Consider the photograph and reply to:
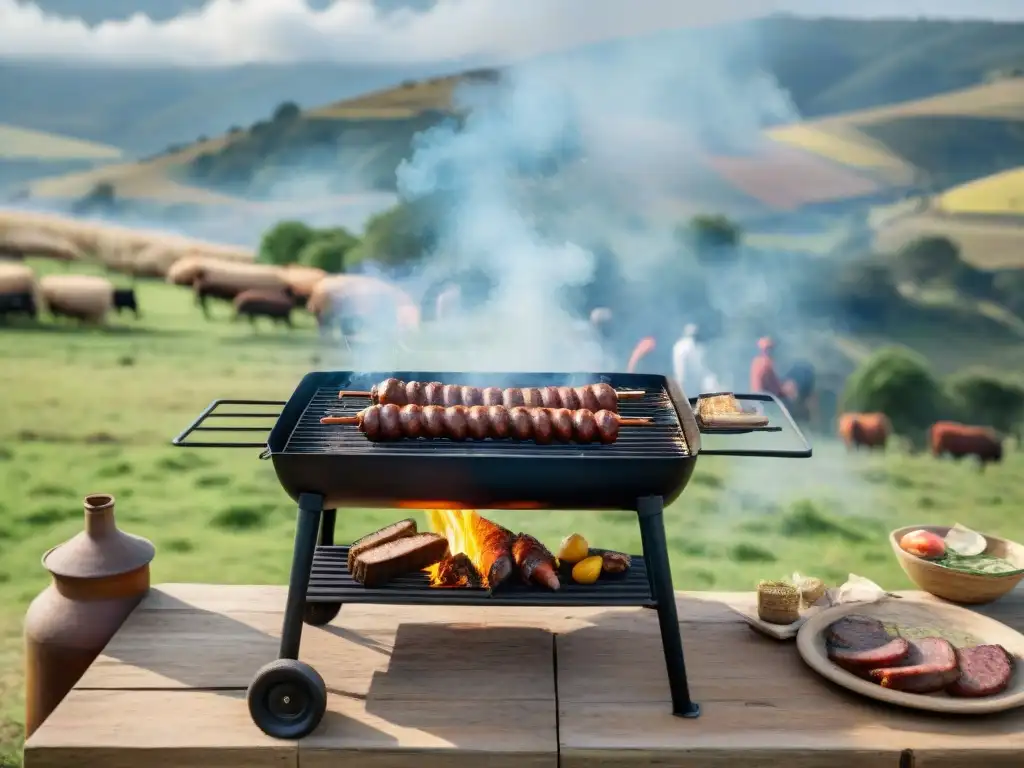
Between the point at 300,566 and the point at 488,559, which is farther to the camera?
the point at 488,559

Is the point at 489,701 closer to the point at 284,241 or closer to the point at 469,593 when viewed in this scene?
the point at 469,593

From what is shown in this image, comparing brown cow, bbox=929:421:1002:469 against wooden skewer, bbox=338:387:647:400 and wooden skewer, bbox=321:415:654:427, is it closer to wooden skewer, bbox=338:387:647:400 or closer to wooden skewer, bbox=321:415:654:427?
wooden skewer, bbox=338:387:647:400

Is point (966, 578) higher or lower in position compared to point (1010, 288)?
lower

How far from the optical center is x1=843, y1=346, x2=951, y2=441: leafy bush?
6496 millimetres

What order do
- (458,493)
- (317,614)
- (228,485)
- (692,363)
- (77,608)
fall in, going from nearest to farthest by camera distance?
(458,493) → (77,608) → (317,614) → (228,485) → (692,363)

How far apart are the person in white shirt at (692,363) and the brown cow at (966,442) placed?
58.3 inches

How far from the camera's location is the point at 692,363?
6.39 metres

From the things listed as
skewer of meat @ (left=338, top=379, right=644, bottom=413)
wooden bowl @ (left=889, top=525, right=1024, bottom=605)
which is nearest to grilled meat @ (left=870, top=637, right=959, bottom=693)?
wooden bowl @ (left=889, top=525, right=1024, bottom=605)

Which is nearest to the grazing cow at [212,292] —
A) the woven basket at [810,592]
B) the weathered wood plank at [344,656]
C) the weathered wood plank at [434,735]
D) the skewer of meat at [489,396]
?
the weathered wood plank at [344,656]

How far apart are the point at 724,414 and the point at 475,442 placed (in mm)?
834

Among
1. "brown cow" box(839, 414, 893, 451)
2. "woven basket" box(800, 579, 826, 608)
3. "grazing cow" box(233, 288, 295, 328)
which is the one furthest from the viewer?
"grazing cow" box(233, 288, 295, 328)

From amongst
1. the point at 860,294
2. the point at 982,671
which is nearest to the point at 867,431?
the point at 860,294

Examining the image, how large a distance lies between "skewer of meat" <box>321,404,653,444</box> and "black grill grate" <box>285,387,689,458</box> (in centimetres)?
3

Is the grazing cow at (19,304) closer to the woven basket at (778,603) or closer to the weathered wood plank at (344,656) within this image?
the weathered wood plank at (344,656)
